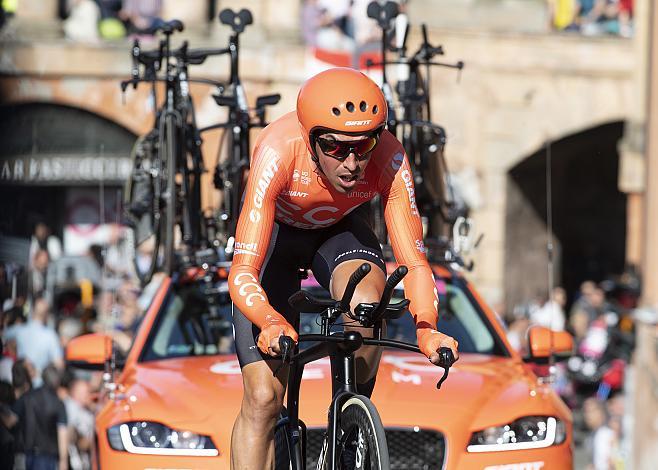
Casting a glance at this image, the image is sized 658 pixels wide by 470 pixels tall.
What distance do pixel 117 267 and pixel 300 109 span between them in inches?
379

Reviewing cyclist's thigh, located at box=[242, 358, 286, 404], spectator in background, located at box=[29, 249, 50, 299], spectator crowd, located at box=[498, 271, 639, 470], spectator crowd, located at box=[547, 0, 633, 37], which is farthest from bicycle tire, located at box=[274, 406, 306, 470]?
spectator crowd, located at box=[547, 0, 633, 37]

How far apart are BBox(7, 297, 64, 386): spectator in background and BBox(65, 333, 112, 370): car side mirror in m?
3.20

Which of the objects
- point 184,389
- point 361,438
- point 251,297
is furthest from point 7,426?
point 361,438

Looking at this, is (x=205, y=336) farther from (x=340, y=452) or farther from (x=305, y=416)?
(x=340, y=452)

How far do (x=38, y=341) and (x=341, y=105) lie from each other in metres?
6.47

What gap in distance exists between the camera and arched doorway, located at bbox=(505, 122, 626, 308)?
80.2 ft

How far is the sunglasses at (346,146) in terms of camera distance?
5.84 m

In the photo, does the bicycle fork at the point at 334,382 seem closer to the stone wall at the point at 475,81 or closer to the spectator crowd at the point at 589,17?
the stone wall at the point at 475,81

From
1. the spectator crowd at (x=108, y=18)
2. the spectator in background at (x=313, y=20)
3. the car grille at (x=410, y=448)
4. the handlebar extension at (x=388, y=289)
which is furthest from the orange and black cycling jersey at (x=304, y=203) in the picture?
the spectator crowd at (x=108, y=18)

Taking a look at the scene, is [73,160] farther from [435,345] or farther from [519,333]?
[435,345]

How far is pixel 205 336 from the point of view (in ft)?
27.3

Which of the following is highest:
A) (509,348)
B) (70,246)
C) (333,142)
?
A: (333,142)

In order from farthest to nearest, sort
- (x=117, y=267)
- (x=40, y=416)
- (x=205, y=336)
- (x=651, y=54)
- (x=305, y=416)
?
(x=651, y=54) < (x=117, y=267) < (x=40, y=416) < (x=205, y=336) < (x=305, y=416)

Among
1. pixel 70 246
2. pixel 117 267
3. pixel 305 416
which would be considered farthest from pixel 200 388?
pixel 70 246
